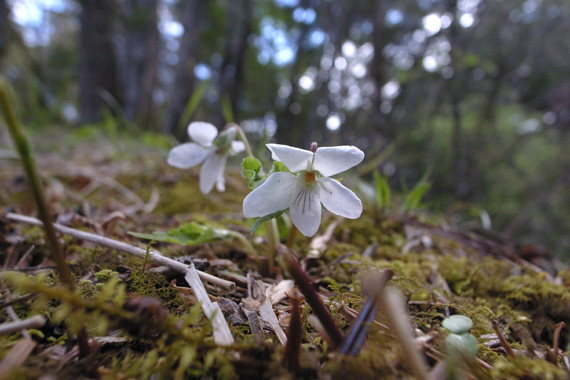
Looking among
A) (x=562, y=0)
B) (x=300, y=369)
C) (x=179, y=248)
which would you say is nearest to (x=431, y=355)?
(x=300, y=369)

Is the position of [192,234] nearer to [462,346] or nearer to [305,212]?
[305,212]

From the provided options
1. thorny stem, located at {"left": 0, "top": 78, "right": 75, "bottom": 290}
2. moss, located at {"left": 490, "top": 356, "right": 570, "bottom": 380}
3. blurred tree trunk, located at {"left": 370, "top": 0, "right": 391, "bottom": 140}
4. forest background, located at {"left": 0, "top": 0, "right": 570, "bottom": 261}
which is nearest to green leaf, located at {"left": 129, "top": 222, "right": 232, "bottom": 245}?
thorny stem, located at {"left": 0, "top": 78, "right": 75, "bottom": 290}

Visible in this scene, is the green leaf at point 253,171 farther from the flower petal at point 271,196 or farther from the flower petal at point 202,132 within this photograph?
the flower petal at point 202,132

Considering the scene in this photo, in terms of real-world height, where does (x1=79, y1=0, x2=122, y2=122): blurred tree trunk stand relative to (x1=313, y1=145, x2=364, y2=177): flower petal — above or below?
above

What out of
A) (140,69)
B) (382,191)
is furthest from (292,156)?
(140,69)

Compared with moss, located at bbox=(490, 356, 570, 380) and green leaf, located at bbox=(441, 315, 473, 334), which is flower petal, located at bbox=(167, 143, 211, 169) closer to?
green leaf, located at bbox=(441, 315, 473, 334)

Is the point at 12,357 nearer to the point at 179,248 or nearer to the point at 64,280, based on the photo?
the point at 64,280

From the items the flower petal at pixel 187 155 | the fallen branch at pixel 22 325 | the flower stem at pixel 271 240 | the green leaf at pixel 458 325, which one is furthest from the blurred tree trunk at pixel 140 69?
the green leaf at pixel 458 325

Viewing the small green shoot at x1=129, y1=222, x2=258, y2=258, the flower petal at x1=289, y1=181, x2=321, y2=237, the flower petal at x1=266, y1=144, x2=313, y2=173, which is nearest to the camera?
the flower petal at x1=266, y1=144, x2=313, y2=173
